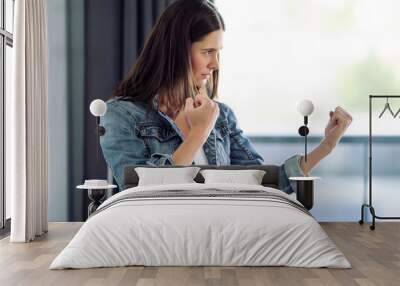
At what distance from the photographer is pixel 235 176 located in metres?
5.65

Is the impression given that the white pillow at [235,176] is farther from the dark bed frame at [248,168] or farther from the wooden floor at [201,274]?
the wooden floor at [201,274]

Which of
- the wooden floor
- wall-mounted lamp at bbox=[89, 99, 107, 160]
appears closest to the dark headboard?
wall-mounted lamp at bbox=[89, 99, 107, 160]

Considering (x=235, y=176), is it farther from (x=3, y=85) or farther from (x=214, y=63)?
(x=3, y=85)

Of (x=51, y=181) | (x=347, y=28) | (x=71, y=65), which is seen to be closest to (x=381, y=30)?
(x=347, y=28)

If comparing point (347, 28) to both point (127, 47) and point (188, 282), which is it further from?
point (188, 282)

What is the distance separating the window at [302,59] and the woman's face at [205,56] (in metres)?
0.26

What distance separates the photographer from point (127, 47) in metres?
6.48

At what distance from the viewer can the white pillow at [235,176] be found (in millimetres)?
5613

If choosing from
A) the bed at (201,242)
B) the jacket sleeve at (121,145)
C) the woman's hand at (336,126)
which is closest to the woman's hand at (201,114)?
the jacket sleeve at (121,145)

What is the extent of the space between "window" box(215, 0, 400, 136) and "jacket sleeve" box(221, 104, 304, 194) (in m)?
0.12

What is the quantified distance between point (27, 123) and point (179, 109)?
1549 mm

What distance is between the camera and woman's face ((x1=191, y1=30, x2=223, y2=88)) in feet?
20.5

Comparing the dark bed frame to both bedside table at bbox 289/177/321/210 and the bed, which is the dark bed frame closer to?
bedside table at bbox 289/177/321/210

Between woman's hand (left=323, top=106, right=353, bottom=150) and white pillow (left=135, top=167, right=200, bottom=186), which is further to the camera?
woman's hand (left=323, top=106, right=353, bottom=150)
